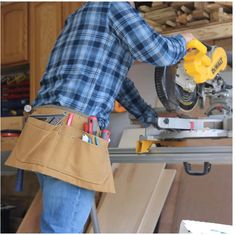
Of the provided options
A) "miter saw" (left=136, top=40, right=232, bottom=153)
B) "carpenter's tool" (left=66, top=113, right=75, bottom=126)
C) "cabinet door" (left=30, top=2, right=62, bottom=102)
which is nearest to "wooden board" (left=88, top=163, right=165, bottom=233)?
"miter saw" (left=136, top=40, right=232, bottom=153)

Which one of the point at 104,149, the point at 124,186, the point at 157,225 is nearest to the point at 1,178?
the point at 124,186

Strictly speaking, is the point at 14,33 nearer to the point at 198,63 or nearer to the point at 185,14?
the point at 185,14

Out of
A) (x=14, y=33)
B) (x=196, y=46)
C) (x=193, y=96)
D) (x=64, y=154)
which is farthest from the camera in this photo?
(x=14, y=33)

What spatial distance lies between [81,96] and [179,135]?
1.77 feet

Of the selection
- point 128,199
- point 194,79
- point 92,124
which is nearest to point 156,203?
point 128,199

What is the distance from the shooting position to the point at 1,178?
362cm

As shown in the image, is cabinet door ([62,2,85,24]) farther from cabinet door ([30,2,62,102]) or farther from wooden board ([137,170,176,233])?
wooden board ([137,170,176,233])

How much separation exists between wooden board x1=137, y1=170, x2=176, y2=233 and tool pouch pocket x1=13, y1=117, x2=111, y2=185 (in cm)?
96

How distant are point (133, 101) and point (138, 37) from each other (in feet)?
1.65

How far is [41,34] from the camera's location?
3344 mm

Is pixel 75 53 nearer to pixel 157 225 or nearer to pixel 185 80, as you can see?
pixel 185 80

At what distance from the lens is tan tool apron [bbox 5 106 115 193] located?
4.45 ft

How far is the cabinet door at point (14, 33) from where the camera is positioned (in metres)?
3.46

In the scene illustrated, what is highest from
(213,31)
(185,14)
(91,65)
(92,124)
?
(185,14)
